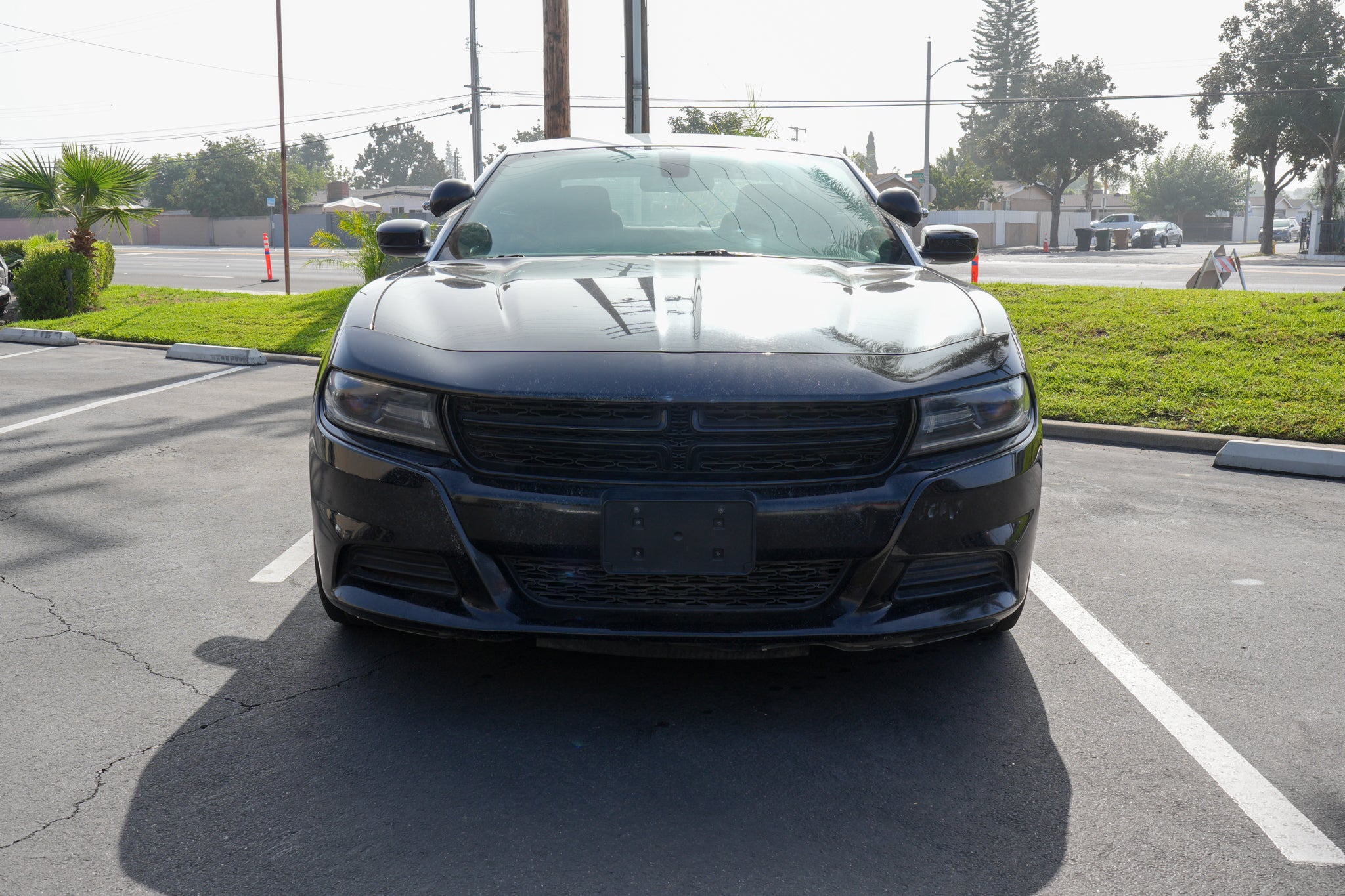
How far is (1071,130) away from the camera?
59406 millimetres

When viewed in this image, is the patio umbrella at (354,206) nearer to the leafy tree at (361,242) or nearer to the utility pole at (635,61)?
the leafy tree at (361,242)

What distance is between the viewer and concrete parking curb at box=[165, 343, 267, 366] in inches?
423

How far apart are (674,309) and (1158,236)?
62.1 metres

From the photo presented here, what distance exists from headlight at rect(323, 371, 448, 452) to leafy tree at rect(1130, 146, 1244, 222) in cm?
9499

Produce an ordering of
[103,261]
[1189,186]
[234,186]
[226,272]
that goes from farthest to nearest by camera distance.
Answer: [1189,186]
[234,186]
[226,272]
[103,261]

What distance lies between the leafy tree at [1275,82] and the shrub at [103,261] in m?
40.3

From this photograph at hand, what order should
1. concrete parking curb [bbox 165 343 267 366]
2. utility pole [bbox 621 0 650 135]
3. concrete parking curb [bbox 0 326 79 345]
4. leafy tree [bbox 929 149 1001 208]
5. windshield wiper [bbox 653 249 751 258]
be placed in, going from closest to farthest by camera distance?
windshield wiper [bbox 653 249 751 258] < concrete parking curb [bbox 165 343 267 366] < concrete parking curb [bbox 0 326 79 345] < utility pole [bbox 621 0 650 135] < leafy tree [bbox 929 149 1001 208]

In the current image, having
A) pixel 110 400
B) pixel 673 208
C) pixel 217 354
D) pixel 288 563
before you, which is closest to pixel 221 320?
pixel 217 354

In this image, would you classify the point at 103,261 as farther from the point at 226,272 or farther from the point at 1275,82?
the point at 1275,82

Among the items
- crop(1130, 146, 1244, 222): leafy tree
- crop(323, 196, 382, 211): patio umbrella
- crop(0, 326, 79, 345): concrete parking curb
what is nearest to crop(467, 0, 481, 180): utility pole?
crop(323, 196, 382, 211): patio umbrella

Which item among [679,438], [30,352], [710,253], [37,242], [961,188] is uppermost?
[961,188]

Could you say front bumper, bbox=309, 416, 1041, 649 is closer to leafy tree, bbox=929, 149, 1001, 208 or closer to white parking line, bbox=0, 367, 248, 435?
white parking line, bbox=0, 367, 248, 435

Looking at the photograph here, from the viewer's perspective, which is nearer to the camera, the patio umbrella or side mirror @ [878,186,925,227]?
side mirror @ [878,186,925,227]

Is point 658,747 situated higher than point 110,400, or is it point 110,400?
point 110,400
